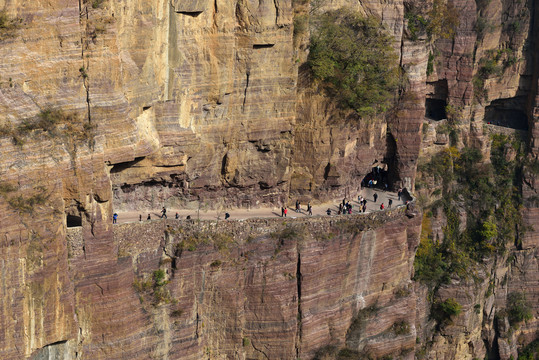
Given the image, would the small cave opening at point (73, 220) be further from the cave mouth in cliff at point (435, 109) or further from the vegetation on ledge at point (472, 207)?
the cave mouth in cliff at point (435, 109)

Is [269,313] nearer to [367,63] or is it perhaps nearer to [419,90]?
[367,63]

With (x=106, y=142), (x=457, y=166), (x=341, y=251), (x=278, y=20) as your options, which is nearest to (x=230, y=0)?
(x=278, y=20)

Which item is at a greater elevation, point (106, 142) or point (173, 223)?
point (106, 142)

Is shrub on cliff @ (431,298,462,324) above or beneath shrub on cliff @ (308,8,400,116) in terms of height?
beneath

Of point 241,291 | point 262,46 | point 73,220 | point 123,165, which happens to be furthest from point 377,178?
point 73,220

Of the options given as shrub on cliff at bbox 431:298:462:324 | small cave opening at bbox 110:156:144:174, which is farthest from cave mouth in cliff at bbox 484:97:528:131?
small cave opening at bbox 110:156:144:174

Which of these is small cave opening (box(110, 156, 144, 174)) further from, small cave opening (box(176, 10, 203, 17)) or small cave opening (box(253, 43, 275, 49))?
small cave opening (box(253, 43, 275, 49))
